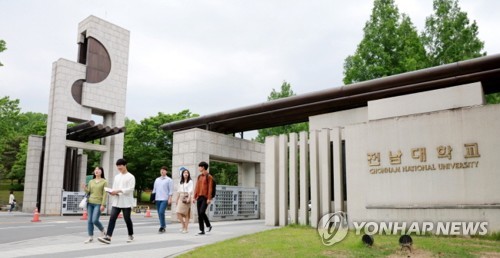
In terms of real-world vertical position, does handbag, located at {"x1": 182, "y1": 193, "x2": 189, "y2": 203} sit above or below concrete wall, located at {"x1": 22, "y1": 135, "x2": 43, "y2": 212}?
below

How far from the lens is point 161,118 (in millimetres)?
47031

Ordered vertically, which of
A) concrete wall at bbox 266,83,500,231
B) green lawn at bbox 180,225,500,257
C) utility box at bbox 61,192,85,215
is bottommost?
green lawn at bbox 180,225,500,257

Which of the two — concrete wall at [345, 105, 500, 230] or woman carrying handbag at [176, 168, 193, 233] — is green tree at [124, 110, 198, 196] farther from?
concrete wall at [345, 105, 500, 230]

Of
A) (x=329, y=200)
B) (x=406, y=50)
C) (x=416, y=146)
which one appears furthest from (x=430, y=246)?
(x=406, y=50)

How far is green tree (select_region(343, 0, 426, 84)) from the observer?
27.0 metres

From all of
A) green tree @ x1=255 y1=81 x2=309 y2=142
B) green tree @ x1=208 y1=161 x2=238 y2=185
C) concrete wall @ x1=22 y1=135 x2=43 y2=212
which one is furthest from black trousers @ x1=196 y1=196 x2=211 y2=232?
green tree @ x1=208 y1=161 x2=238 y2=185

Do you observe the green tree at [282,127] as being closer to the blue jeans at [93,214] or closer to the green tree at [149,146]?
the green tree at [149,146]

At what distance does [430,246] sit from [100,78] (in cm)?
2563

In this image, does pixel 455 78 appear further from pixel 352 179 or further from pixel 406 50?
pixel 406 50

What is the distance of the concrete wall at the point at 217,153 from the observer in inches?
680

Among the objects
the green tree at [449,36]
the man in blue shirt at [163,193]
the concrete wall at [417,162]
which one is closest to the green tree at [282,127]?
the green tree at [449,36]

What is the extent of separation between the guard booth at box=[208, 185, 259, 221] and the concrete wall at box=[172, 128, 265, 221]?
0.66m

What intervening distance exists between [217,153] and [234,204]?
2321 mm

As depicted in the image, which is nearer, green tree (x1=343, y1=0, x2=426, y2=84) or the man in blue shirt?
the man in blue shirt
